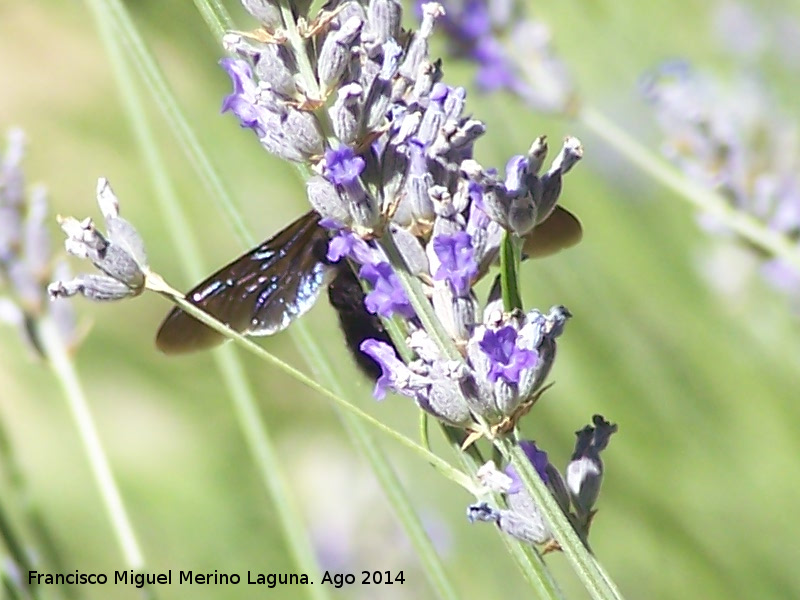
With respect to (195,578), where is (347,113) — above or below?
below

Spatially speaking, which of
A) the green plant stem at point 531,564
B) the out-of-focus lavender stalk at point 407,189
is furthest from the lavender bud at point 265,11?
the green plant stem at point 531,564

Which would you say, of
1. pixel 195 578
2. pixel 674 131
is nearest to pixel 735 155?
pixel 674 131

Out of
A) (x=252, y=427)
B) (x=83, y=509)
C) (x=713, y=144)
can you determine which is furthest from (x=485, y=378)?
(x=83, y=509)

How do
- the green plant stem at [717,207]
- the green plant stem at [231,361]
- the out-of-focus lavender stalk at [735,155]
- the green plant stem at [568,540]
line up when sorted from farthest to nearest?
the out-of-focus lavender stalk at [735,155] < the green plant stem at [717,207] < the green plant stem at [231,361] < the green plant stem at [568,540]

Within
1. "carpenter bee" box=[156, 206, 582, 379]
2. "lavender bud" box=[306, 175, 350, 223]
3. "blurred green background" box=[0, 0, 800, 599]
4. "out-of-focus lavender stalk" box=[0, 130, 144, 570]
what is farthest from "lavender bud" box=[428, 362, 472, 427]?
"blurred green background" box=[0, 0, 800, 599]

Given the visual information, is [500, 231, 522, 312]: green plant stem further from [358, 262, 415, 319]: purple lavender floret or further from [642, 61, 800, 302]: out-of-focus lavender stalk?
[642, 61, 800, 302]: out-of-focus lavender stalk

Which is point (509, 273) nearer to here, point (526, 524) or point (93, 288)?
point (526, 524)

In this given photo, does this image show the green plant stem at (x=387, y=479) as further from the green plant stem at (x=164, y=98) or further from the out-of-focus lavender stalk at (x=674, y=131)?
the out-of-focus lavender stalk at (x=674, y=131)
